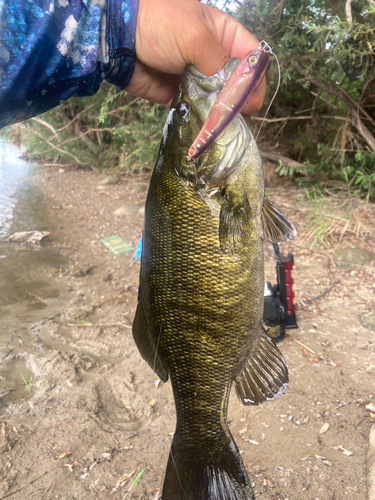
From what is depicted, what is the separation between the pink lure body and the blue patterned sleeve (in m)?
0.59

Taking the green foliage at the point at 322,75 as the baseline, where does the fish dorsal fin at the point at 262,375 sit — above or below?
below

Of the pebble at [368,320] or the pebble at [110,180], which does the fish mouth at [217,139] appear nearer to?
the pebble at [368,320]

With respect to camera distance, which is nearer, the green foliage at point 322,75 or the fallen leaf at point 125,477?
the fallen leaf at point 125,477

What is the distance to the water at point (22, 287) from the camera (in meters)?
3.78

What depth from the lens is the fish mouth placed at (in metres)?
1.43

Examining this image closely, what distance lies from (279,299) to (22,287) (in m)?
3.73

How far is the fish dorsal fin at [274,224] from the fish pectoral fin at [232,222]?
0.15m

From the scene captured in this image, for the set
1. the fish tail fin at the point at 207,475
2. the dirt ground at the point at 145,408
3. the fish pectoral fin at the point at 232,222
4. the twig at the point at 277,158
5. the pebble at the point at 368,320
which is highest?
the fish pectoral fin at the point at 232,222

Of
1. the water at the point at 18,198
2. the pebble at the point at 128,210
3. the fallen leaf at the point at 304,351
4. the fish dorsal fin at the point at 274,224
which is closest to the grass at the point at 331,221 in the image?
the fallen leaf at the point at 304,351

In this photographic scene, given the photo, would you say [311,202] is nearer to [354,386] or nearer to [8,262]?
[354,386]

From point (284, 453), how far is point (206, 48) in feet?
9.18

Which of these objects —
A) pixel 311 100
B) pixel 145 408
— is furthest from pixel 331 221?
pixel 145 408

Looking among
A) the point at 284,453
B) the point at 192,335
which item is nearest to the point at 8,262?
the point at 284,453

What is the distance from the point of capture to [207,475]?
5.14 ft
